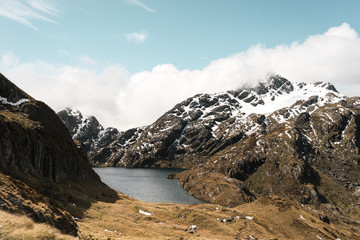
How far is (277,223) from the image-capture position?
105250mm

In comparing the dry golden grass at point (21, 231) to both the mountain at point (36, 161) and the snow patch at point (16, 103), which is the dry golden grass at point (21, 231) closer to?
the mountain at point (36, 161)

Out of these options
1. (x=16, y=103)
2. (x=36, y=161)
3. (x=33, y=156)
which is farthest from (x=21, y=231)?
(x=16, y=103)

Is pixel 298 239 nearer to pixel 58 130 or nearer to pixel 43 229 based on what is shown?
pixel 43 229

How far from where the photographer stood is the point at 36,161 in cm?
9050

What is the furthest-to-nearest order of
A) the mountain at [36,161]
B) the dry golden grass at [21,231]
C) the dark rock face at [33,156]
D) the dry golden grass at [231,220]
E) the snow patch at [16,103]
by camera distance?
the snow patch at [16,103] → the dry golden grass at [231,220] → the mountain at [36,161] → the dark rock face at [33,156] → the dry golden grass at [21,231]

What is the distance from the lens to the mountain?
26.6m

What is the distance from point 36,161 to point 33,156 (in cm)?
289

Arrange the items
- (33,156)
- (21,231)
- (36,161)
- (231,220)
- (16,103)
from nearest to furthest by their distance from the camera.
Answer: (21,231) → (33,156) → (36,161) → (231,220) → (16,103)

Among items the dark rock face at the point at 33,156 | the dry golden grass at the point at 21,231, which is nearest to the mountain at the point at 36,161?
the dark rock face at the point at 33,156

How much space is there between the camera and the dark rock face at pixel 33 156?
26516 millimetres

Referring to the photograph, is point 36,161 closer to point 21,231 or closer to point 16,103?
point 16,103

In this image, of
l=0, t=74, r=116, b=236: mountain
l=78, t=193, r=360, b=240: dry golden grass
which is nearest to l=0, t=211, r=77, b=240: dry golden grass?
l=0, t=74, r=116, b=236: mountain

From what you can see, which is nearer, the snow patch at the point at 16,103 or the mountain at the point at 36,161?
the mountain at the point at 36,161

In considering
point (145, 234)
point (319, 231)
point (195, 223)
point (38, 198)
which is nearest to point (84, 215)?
point (145, 234)
